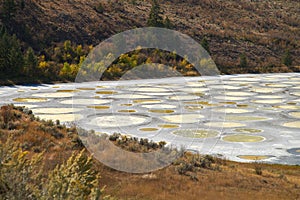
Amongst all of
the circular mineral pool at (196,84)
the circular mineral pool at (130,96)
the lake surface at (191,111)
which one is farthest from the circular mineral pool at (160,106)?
the circular mineral pool at (196,84)

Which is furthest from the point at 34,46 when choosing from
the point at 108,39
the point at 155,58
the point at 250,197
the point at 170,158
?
the point at 250,197

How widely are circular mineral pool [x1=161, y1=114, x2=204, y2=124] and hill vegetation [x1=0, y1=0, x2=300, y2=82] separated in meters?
17.2

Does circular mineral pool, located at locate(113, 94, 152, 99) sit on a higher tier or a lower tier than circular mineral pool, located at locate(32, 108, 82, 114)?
higher

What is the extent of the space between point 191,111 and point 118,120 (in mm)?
4476

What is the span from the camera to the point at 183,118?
21.2 m

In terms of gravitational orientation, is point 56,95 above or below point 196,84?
below

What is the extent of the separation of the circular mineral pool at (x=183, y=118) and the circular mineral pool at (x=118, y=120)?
3.10 feet

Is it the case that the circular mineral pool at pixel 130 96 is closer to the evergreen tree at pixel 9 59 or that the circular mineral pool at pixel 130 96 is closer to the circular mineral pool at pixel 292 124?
the circular mineral pool at pixel 292 124

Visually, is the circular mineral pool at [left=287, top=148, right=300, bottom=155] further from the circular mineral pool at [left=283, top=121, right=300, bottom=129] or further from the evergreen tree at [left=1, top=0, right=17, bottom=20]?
the evergreen tree at [left=1, top=0, right=17, bottom=20]

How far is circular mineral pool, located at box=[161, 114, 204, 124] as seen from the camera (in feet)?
67.1

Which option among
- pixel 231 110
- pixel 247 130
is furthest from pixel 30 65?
pixel 247 130

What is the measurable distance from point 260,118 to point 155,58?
26.1 meters

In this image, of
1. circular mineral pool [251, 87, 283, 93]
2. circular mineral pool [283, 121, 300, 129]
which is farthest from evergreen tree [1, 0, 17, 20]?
circular mineral pool [283, 121, 300, 129]

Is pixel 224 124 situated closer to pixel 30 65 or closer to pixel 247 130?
pixel 247 130
